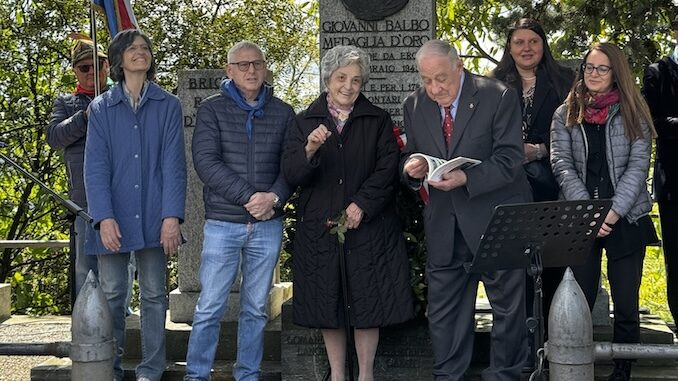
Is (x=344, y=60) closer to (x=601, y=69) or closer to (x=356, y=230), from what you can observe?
(x=356, y=230)

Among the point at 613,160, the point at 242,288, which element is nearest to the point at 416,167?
the point at 613,160

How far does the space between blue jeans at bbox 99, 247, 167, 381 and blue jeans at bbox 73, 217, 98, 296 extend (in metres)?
0.83

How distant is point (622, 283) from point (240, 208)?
2185 mm

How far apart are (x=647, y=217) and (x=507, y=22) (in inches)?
235

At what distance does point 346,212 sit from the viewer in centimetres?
619

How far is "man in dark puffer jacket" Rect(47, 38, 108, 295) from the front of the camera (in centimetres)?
706

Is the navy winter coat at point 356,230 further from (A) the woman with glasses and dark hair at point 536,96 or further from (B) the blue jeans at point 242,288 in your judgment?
(A) the woman with glasses and dark hair at point 536,96

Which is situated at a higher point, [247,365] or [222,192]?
[222,192]

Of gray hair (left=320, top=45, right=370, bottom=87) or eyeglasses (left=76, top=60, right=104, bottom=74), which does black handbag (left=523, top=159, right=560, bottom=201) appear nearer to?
gray hair (left=320, top=45, right=370, bottom=87)

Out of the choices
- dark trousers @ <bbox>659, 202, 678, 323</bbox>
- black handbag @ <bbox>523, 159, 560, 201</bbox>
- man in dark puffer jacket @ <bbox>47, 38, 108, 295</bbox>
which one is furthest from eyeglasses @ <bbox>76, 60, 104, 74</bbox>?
dark trousers @ <bbox>659, 202, 678, 323</bbox>

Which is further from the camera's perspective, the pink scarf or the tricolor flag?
the tricolor flag

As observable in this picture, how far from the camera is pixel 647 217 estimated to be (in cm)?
641

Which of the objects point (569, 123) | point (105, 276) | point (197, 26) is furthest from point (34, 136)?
point (569, 123)

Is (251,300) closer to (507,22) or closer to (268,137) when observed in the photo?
(268,137)
